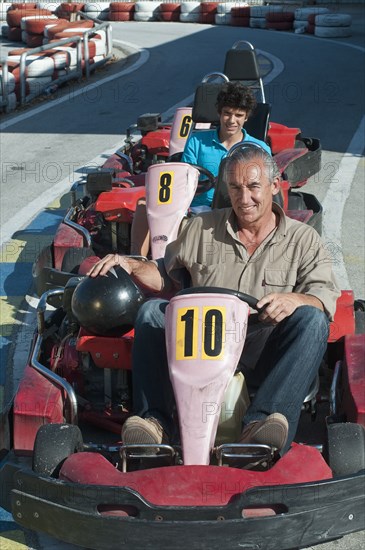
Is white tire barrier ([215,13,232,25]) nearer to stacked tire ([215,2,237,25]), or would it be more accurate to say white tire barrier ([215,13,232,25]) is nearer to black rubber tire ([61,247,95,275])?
stacked tire ([215,2,237,25])

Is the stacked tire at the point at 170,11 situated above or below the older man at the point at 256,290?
below

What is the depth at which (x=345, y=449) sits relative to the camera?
10.8 ft

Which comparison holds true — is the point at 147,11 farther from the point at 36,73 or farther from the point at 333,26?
the point at 36,73

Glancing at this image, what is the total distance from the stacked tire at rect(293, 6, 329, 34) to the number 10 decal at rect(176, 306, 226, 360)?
56.5 feet

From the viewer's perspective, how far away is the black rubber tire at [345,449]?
3.26 m

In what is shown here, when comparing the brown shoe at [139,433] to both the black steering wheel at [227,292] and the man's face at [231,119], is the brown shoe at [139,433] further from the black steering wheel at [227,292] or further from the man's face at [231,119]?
the man's face at [231,119]

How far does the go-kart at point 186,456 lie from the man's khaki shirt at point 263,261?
0.82ft

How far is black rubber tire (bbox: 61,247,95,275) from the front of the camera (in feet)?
17.4

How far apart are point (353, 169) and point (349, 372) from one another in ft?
17.4

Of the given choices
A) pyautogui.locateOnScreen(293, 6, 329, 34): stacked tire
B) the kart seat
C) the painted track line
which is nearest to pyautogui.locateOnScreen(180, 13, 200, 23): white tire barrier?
pyautogui.locateOnScreen(293, 6, 329, 34): stacked tire

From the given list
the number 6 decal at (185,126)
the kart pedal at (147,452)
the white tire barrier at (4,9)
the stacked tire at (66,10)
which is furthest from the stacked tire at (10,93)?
the white tire barrier at (4,9)

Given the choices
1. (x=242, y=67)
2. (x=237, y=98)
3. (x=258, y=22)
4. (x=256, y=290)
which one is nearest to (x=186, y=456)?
(x=256, y=290)

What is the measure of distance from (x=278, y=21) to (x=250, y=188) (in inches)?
691

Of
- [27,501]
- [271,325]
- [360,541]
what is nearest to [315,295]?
[271,325]
